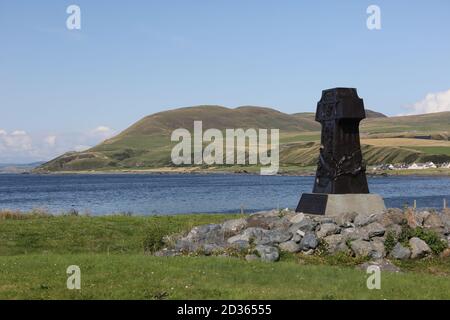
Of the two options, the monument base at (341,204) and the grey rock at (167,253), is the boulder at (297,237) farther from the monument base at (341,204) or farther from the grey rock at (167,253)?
the grey rock at (167,253)

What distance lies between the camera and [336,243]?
21234mm

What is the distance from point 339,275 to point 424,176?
154m

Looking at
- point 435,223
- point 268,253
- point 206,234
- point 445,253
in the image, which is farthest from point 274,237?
point 435,223

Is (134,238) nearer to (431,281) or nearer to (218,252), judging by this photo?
(218,252)

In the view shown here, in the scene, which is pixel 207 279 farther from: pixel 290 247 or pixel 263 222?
pixel 263 222

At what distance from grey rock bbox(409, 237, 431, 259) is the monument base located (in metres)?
3.93

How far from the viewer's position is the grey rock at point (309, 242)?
21078 mm

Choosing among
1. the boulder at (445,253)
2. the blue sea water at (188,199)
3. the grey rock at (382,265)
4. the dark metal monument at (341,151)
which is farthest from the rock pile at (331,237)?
the blue sea water at (188,199)

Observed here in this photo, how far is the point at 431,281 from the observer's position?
607 inches

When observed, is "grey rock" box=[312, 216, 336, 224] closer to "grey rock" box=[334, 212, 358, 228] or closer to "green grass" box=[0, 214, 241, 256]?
"grey rock" box=[334, 212, 358, 228]

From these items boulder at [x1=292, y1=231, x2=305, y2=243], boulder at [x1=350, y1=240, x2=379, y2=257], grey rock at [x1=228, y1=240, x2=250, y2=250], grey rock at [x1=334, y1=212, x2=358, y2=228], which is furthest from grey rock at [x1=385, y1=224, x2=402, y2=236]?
grey rock at [x1=228, y1=240, x2=250, y2=250]

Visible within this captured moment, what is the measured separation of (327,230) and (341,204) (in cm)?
336

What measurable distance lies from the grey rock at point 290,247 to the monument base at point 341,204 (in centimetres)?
415
